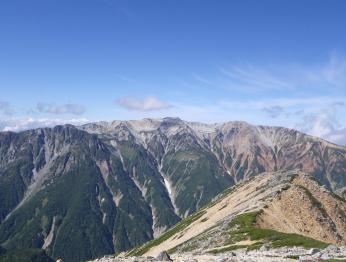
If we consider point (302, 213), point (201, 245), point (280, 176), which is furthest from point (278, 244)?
point (280, 176)

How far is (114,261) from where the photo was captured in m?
48.9

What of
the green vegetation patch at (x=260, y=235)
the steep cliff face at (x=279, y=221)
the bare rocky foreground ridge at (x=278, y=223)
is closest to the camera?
the green vegetation patch at (x=260, y=235)

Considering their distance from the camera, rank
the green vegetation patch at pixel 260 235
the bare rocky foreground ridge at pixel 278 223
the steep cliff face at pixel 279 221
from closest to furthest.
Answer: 1. the green vegetation patch at pixel 260 235
2. the bare rocky foreground ridge at pixel 278 223
3. the steep cliff face at pixel 279 221

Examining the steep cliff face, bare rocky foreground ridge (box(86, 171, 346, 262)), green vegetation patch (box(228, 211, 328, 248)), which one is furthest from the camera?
the steep cliff face

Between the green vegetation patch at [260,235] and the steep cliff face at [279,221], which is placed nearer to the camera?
the green vegetation patch at [260,235]

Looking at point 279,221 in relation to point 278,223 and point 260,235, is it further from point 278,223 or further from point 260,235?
point 260,235

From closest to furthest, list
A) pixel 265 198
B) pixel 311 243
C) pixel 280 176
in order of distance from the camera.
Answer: pixel 311 243, pixel 265 198, pixel 280 176

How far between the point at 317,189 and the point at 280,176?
86.3 feet

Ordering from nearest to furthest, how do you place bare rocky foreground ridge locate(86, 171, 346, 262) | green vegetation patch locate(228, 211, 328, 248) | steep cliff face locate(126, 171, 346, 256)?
green vegetation patch locate(228, 211, 328, 248) → bare rocky foreground ridge locate(86, 171, 346, 262) → steep cliff face locate(126, 171, 346, 256)

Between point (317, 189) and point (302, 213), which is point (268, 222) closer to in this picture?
point (302, 213)

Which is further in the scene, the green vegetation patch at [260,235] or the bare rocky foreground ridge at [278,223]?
the bare rocky foreground ridge at [278,223]

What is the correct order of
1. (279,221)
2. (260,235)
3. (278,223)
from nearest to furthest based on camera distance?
(260,235)
(278,223)
(279,221)

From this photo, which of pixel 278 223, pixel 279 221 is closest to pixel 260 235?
pixel 278 223

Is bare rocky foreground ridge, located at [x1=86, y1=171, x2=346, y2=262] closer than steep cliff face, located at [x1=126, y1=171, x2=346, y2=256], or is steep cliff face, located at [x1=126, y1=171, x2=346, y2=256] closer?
bare rocky foreground ridge, located at [x1=86, y1=171, x2=346, y2=262]
